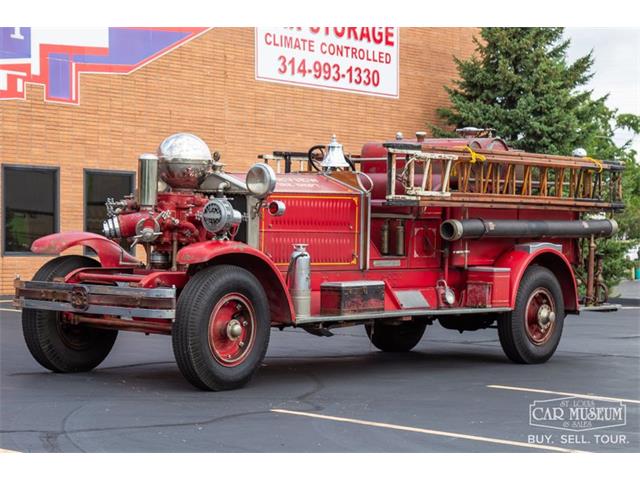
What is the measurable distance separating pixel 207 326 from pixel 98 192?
526 inches

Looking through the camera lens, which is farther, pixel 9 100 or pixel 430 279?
pixel 9 100

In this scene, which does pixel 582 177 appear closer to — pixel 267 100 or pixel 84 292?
pixel 84 292

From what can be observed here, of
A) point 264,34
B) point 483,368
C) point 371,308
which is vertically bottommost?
point 483,368

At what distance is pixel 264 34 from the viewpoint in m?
24.1

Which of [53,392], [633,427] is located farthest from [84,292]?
[633,427]

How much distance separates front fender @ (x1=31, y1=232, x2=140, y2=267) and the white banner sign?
46.1 feet

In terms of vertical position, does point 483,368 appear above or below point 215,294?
below

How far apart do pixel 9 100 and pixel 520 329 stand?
1199cm

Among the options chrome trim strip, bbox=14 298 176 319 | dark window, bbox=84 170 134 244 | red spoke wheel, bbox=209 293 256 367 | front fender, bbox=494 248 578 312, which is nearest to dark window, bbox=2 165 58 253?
dark window, bbox=84 170 134 244

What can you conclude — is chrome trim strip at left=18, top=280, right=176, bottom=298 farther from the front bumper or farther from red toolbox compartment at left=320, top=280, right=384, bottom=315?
red toolbox compartment at left=320, top=280, right=384, bottom=315

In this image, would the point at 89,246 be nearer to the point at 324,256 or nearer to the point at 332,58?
the point at 324,256

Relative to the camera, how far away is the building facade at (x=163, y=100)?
2061 centimetres

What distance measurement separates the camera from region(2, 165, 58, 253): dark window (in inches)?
808

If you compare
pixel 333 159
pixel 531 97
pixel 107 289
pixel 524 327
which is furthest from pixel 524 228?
pixel 531 97
